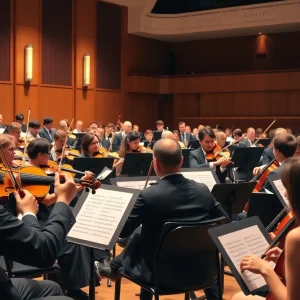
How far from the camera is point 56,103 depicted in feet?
53.0

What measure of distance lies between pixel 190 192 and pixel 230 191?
1101 millimetres

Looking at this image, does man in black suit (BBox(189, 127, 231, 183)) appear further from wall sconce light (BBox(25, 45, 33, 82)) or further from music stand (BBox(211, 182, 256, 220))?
wall sconce light (BBox(25, 45, 33, 82))

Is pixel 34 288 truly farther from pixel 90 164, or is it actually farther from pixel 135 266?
pixel 90 164

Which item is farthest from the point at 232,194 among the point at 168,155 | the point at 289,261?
the point at 289,261

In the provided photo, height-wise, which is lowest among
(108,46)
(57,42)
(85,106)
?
(85,106)

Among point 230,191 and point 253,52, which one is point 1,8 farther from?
point 230,191

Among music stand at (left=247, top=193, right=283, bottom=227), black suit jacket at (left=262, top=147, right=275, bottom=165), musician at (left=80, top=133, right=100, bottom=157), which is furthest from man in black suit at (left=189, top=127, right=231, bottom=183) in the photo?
music stand at (left=247, top=193, right=283, bottom=227)

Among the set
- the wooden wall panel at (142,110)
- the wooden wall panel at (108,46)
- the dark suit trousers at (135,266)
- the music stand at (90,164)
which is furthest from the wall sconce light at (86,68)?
the dark suit trousers at (135,266)

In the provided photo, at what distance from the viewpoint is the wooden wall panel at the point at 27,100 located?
1498cm

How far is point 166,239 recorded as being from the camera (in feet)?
10.3

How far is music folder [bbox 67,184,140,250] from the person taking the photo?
10.3 ft

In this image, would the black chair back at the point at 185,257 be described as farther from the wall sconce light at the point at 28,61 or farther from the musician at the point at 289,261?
the wall sconce light at the point at 28,61

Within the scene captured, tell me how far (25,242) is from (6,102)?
13.0m

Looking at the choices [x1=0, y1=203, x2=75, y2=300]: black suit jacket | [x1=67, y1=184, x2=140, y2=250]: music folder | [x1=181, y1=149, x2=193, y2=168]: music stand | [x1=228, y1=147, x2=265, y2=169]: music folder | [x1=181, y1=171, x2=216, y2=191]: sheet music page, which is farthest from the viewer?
[x1=228, y1=147, x2=265, y2=169]: music folder
